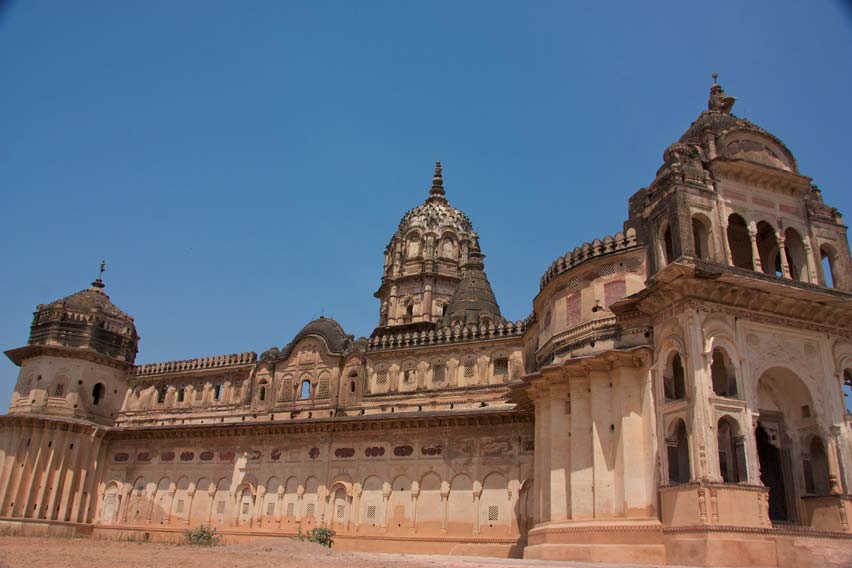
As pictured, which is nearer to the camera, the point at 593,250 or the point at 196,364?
the point at 593,250

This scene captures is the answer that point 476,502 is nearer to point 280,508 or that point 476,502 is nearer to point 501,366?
point 501,366

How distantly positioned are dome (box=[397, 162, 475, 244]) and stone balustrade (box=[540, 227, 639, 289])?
23.8 meters

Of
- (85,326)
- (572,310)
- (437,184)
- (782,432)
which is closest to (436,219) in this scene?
(437,184)

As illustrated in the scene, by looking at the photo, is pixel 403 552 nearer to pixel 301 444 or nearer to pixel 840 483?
pixel 301 444

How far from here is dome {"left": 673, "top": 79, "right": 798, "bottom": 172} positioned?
75.5ft

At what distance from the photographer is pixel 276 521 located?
3306 centimetres

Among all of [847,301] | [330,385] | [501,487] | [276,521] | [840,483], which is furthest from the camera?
[330,385]

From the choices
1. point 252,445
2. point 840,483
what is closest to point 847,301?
point 840,483

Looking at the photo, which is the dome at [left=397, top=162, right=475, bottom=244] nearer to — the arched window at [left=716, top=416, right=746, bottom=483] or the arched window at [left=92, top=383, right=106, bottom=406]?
the arched window at [left=92, top=383, right=106, bottom=406]


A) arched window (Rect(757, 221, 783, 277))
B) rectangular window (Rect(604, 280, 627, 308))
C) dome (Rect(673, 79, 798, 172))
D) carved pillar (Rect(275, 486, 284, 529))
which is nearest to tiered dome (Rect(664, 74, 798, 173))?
dome (Rect(673, 79, 798, 172))

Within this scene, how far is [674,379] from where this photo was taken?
21281 millimetres

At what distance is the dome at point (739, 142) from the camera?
23016 mm

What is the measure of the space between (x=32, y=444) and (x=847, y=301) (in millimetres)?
34398

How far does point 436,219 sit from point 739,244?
27.6 metres
